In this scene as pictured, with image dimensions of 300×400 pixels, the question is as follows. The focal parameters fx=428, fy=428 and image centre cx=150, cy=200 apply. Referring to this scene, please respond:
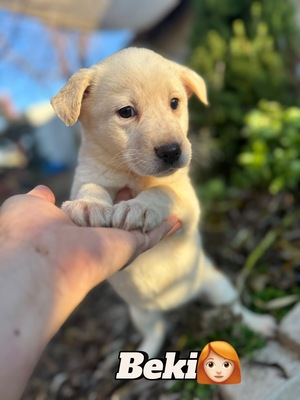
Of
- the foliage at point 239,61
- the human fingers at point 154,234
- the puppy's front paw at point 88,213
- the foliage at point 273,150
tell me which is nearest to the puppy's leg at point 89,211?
the puppy's front paw at point 88,213

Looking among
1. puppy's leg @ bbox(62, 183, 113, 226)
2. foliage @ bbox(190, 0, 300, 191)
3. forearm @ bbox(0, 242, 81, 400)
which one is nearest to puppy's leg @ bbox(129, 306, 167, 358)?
puppy's leg @ bbox(62, 183, 113, 226)

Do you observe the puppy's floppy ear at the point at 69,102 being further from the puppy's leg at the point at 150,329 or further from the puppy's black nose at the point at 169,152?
the puppy's leg at the point at 150,329

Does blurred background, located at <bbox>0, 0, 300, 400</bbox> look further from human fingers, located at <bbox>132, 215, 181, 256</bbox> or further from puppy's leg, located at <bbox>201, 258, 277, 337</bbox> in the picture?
human fingers, located at <bbox>132, 215, 181, 256</bbox>

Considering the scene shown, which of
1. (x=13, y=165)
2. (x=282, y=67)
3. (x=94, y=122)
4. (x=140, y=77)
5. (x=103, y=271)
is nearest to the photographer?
(x=103, y=271)

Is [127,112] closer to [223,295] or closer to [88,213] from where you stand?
[88,213]

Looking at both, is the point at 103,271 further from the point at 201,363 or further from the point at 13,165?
the point at 13,165

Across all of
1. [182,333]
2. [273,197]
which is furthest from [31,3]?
[182,333]
